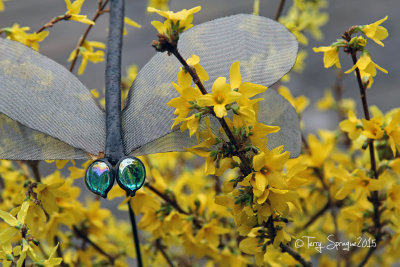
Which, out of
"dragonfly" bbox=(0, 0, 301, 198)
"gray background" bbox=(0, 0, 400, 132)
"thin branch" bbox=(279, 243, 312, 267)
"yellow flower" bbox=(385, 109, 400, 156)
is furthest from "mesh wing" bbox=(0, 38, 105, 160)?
"gray background" bbox=(0, 0, 400, 132)

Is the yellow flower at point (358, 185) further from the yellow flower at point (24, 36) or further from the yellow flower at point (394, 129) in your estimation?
the yellow flower at point (24, 36)

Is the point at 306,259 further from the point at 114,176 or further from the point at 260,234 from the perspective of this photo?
the point at 114,176

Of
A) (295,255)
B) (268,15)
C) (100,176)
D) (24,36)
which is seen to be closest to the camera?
(100,176)

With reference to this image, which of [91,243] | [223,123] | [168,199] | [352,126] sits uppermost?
[223,123]

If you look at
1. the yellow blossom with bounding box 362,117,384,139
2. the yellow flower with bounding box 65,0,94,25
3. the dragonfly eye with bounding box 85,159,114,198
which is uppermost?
the yellow flower with bounding box 65,0,94,25

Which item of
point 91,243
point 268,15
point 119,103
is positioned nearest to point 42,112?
point 119,103

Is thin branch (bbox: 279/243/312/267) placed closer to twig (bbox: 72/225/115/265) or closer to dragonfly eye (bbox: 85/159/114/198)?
dragonfly eye (bbox: 85/159/114/198)

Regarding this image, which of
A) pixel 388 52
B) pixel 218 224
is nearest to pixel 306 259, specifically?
pixel 218 224

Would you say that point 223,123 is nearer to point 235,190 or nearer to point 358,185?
point 235,190
